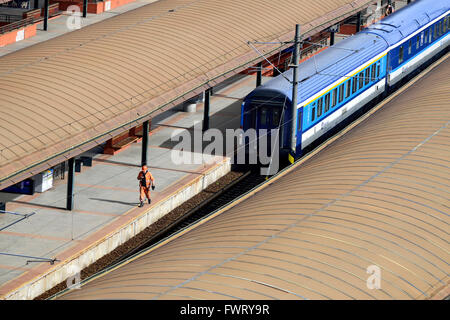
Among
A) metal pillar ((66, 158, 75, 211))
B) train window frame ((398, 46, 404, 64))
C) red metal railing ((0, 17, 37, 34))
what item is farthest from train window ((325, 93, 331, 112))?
red metal railing ((0, 17, 37, 34))

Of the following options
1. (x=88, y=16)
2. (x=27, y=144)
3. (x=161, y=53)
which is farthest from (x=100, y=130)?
(x=88, y=16)

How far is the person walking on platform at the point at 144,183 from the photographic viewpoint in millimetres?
29062

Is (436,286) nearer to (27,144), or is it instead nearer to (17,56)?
(27,144)

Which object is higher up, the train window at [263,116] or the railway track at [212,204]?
the train window at [263,116]

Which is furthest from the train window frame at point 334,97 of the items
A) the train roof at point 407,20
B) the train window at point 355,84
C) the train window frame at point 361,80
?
the train roof at point 407,20

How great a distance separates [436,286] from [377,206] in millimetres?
2954

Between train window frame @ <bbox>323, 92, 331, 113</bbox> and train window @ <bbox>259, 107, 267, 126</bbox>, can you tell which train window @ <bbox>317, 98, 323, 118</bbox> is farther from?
train window @ <bbox>259, 107, 267, 126</bbox>

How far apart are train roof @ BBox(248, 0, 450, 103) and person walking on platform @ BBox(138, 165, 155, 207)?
547 centimetres

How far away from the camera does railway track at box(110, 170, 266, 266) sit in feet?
92.7

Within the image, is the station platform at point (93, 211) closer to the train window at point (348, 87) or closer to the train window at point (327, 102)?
the train window at point (327, 102)

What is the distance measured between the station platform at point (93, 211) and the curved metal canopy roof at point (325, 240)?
523cm

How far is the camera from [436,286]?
1683 centimetres

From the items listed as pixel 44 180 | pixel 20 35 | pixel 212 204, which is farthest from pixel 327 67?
pixel 20 35

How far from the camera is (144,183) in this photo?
29.1 m
